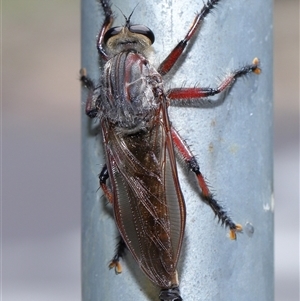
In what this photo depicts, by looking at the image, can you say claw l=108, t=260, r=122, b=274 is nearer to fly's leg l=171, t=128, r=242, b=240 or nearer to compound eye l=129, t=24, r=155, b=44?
fly's leg l=171, t=128, r=242, b=240

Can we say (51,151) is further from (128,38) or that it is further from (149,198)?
(149,198)

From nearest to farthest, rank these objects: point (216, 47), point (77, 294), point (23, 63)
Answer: point (216, 47)
point (77, 294)
point (23, 63)

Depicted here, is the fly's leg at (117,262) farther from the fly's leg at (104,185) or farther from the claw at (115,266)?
the fly's leg at (104,185)

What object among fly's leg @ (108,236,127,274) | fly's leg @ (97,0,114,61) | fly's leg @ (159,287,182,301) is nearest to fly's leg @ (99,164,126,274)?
fly's leg @ (108,236,127,274)

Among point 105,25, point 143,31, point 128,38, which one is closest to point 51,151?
point 128,38

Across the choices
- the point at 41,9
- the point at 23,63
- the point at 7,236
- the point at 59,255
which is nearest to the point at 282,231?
the point at 59,255

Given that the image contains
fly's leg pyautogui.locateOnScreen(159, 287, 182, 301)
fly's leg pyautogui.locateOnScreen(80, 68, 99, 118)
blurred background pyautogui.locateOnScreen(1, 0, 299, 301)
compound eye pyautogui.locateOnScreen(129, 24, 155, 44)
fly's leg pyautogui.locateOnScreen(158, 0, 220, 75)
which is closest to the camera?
fly's leg pyautogui.locateOnScreen(159, 287, 182, 301)

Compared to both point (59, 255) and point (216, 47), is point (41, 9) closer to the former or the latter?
point (59, 255)
